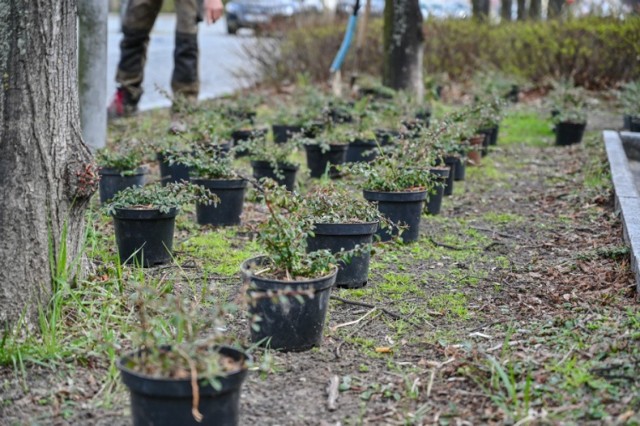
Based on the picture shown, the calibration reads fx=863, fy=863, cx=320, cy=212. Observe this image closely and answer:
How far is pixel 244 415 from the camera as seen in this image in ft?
9.56

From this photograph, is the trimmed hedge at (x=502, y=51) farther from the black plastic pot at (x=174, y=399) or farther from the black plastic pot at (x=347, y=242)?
the black plastic pot at (x=174, y=399)

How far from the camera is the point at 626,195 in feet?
18.0

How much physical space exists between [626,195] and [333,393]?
317 cm

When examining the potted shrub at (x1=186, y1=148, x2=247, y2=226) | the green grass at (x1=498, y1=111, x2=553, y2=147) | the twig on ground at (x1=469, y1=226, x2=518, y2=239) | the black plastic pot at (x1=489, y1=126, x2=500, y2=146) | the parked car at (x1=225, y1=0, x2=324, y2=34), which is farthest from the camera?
Answer: the parked car at (x1=225, y1=0, x2=324, y2=34)

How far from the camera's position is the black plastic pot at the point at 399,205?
5047 millimetres

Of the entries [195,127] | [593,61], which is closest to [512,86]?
[593,61]

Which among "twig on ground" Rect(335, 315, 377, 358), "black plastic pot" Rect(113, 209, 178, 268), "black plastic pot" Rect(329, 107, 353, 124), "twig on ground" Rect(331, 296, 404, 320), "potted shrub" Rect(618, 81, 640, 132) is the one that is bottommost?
"twig on ground" Rect(335, 315, 377, 358)

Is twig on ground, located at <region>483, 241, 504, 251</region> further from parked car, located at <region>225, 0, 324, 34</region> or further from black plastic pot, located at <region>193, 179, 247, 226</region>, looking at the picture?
parked car, located at <region>225, 0, 324, 34</region>

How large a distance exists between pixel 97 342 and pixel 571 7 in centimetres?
1302

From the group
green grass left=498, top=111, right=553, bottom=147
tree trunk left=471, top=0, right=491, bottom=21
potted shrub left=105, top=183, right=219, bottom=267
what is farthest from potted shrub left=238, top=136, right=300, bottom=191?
tree trunk left=471, top=0, right=491, bottom=21

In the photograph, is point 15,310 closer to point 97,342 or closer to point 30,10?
point 97,342

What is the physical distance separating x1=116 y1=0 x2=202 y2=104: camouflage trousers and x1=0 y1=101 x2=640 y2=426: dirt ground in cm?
350

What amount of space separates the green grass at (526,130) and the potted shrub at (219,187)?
16.3 ft

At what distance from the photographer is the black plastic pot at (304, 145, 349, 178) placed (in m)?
7.25
